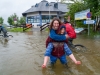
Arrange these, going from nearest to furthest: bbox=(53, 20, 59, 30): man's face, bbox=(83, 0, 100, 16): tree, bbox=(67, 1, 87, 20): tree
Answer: bbox=(53, 20, 59, 30): man's face < bbox=(83, 0, 100, 16): tree < bbox=(67, 1, 87, 20): tree

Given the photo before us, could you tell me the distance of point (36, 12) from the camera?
1929 inches

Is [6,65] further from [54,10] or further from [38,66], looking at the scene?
[54,10]

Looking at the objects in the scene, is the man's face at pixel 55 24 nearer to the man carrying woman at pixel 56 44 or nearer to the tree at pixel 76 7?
the man carrying woman at pixel 56 44

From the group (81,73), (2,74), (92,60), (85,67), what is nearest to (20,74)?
(2,74)

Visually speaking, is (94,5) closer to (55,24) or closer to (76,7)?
(76,7)

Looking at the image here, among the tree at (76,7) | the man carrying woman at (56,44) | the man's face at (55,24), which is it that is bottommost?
the man carrying woman at (56,44)

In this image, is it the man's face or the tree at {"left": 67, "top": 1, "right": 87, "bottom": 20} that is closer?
the man's face

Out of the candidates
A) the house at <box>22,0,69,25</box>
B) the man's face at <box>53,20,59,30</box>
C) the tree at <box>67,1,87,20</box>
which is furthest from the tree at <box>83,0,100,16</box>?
the house at <box>22,0,69,25</box>

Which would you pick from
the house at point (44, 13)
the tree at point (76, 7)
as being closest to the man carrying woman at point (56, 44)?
the tree at point (76, 7)

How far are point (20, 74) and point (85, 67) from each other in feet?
6.87

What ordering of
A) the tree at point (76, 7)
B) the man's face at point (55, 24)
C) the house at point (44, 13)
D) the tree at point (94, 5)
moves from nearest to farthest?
the man's face at point (55, 24) → the tree at point (94, 5) → the tree at point (76, 7) → the house at point (44, 13)

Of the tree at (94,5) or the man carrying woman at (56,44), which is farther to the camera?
the tree at (94,5)

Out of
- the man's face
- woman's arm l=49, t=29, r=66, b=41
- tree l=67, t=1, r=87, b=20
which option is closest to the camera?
the man's face

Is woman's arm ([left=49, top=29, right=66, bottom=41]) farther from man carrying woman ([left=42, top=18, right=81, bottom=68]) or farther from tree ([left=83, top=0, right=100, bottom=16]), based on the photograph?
tree ([left=83, top=0, right=100, bottom=16])
